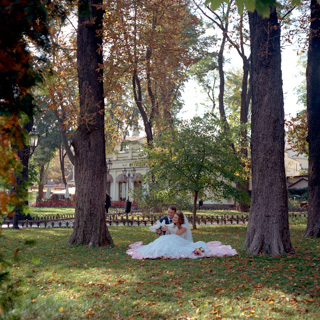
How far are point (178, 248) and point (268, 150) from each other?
10.9 ft

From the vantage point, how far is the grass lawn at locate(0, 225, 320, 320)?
453cm

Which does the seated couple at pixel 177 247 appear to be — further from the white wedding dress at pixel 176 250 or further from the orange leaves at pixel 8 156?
the orange leaves at pixel 8 156

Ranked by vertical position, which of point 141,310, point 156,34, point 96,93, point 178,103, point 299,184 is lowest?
point 141,310

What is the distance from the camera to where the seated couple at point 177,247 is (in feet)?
29.1

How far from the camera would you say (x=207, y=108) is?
32.5 m

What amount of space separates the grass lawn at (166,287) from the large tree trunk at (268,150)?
1.84 ft

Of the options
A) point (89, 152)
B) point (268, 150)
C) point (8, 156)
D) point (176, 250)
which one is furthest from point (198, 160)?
point (8, 156)

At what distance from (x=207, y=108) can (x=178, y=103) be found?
2.67 m

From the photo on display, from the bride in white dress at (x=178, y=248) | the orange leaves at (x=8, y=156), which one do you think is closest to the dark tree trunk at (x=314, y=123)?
the bride in white dress at (x=178, y=248)

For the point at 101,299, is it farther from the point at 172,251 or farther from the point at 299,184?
the point at 299,184

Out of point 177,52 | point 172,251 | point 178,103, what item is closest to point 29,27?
point 172,251

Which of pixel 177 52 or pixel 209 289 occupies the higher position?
pixel 177 52

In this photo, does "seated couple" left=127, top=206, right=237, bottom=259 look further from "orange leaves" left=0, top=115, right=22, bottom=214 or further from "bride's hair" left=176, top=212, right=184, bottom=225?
"orange leaves" left=0, top=115, right=22, bottom=214

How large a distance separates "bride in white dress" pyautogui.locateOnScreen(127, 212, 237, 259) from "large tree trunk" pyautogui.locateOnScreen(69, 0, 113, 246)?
1.64 meters
